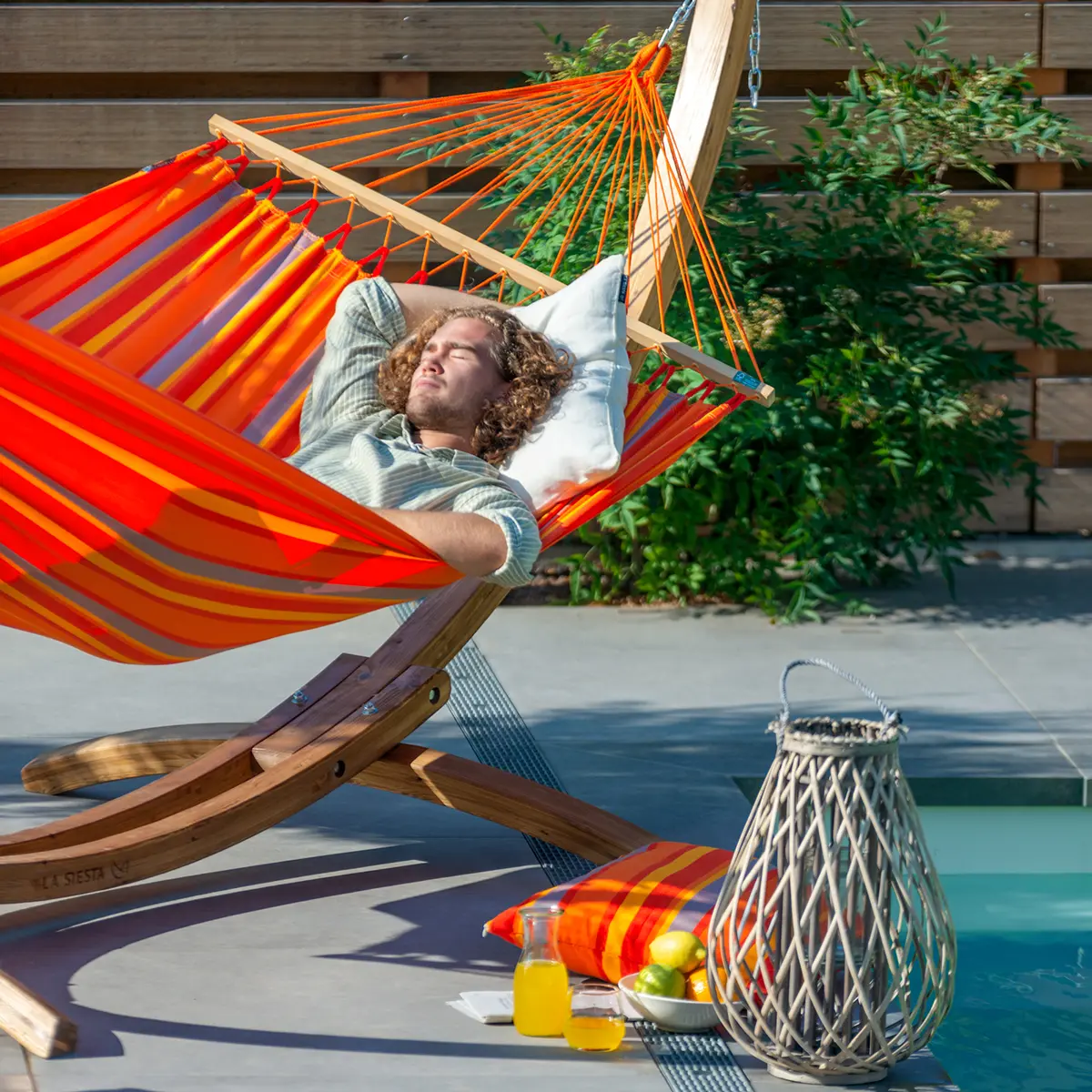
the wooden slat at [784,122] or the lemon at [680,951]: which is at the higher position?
the wooden slat at [784,122]

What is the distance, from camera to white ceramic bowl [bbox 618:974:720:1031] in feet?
7.25

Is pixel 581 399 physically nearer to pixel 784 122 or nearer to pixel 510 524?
pixel 510 524

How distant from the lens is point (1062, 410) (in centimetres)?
512

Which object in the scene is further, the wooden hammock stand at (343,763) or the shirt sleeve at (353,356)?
the shirt sleeve at (353,356)

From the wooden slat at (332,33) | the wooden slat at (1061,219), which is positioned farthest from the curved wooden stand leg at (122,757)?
the wooden slat at (1061,219)

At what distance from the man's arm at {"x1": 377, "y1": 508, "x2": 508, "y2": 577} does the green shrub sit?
189 centimetres

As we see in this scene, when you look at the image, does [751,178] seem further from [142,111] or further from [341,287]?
[341,287]

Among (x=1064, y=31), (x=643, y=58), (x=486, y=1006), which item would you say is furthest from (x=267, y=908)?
(x=1064, y=31)

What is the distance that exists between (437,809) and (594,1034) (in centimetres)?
100

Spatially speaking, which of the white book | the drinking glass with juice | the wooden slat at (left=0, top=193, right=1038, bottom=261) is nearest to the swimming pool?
the drinking glass with juice

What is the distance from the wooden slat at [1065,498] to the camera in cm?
516

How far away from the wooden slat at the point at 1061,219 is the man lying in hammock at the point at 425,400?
2.49m

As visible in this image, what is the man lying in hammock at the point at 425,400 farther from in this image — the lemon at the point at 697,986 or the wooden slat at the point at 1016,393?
the wooden slat at the point at 1016,393

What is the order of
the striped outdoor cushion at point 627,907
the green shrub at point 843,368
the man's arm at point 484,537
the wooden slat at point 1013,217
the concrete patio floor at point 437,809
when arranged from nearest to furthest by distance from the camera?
the concrete patio floor at point 437,809 < the striped outdoor cushion at point 627,907 < the man's arm at point 484,537 < the green shrub at point 843,368 < the wooden slat at point 1013,217
